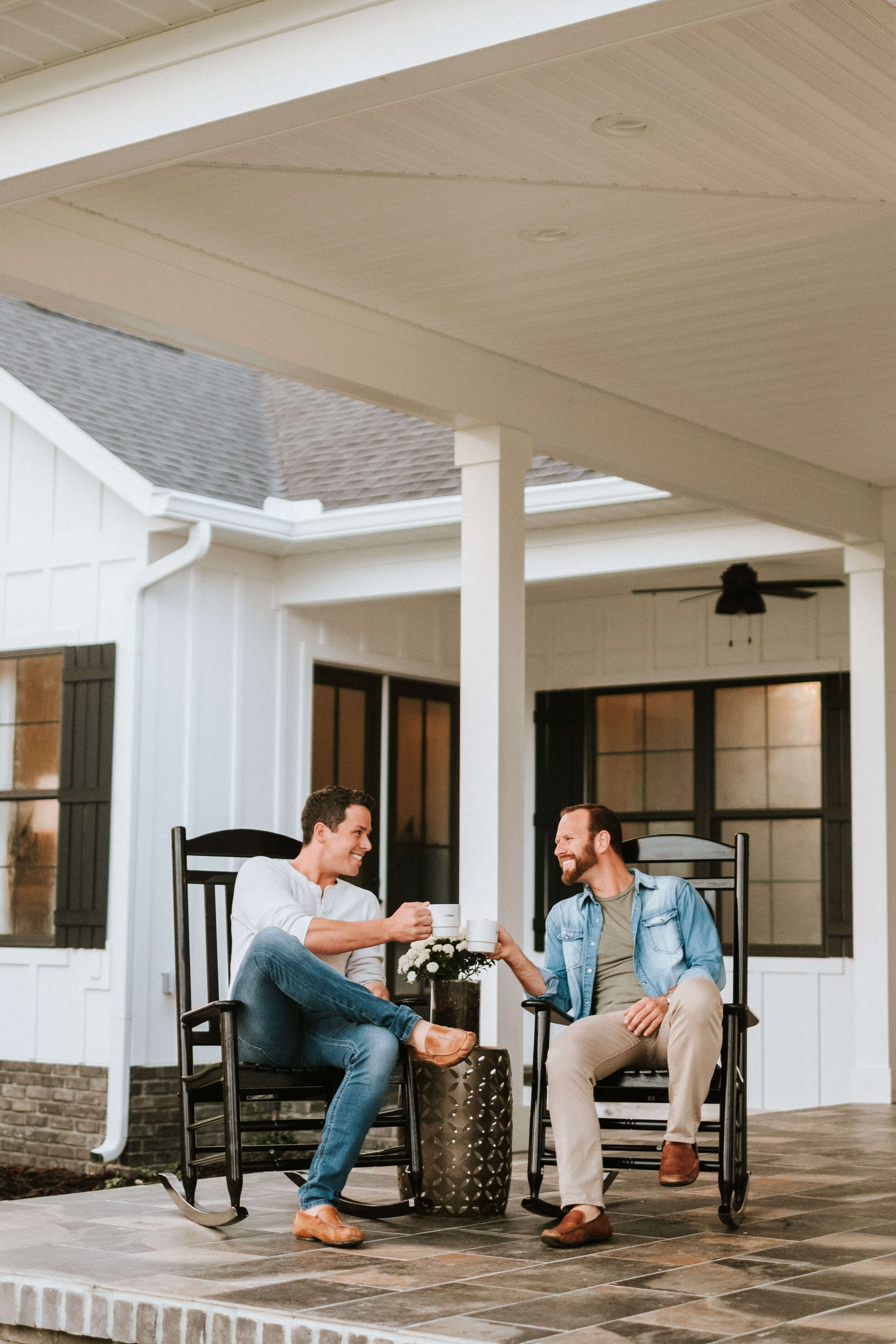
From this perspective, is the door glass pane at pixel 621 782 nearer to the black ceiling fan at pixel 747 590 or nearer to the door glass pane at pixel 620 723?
the door glass pane at pixel 620 723

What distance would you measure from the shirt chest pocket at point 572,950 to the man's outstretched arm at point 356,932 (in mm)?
509

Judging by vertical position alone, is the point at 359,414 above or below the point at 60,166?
above

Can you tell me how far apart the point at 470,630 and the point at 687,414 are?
142 cm

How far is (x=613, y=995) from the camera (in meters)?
4.13

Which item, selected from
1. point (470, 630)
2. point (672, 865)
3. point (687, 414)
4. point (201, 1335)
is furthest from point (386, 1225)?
point (672, 865)

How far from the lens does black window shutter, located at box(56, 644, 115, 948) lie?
776 centimetres

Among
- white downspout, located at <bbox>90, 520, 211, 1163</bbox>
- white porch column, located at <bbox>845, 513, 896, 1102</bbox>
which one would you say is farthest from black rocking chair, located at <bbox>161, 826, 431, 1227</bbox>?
white porch column, located at <bbox>845, 513, 896, 1102</bbox>

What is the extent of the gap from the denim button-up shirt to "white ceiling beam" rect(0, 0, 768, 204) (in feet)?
6.47

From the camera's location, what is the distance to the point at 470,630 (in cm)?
567

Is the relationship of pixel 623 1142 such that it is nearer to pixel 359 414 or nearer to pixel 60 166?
pixel 60 166

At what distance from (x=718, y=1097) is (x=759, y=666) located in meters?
5.29

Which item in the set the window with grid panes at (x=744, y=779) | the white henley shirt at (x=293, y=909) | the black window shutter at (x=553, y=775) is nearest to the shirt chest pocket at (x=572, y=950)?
the white henley shirt at (x=293, y=909)

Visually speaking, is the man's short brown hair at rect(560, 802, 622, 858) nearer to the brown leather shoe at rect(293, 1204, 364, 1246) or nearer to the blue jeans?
the blue jeans

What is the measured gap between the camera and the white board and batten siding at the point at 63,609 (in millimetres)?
7742
